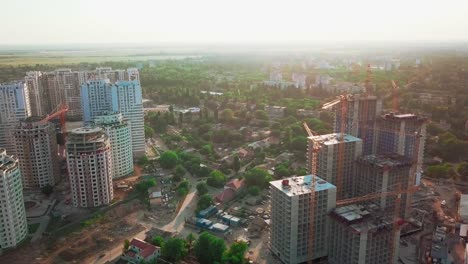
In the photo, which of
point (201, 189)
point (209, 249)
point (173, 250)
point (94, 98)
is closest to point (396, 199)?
point (209, 249)

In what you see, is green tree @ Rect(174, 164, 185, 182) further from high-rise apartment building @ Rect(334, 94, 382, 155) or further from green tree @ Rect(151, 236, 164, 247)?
high-rise apartment building @ Rect(334, 94, 382, 155)

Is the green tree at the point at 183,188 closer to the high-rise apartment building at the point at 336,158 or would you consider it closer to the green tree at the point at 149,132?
the high-rise apartment building at the point at 336,158

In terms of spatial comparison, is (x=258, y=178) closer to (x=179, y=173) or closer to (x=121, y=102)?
(x=179, y=173)

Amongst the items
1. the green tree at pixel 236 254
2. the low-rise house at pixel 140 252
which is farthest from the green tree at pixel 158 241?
the green tree at pixel 236 254

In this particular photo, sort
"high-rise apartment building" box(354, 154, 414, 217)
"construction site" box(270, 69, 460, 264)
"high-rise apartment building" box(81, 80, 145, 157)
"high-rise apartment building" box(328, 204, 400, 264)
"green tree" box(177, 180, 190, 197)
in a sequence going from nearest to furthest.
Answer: "high-rise apartment building" box(328, 204, 400, 264), "construction site" box(270, 69, 460, 264), "high-rise apartment building" box(354, 154, 414, 217), "green tree" box(177, 180, 190, 197), "high-rise apartment building" box(81, 80, 145, 157)

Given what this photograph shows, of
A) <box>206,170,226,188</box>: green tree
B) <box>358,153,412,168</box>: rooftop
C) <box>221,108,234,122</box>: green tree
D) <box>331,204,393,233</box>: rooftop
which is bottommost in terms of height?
<box>206,170,226,188</box>: green tree

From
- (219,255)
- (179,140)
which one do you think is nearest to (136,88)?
(179,140)

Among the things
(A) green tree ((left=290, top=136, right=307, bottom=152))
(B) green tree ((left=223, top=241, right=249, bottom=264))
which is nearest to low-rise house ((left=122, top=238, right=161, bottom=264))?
(B) green tree ((left=223, top=241, right=249, bottom=264))
